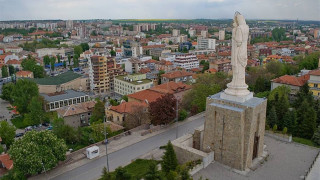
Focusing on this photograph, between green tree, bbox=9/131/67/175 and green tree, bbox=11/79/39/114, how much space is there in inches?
591

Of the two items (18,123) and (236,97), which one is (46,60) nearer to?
(18,123)

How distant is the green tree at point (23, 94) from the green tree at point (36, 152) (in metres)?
15.0

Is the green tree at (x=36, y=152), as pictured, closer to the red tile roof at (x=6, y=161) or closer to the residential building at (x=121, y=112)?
the red tile roof at (x=6, y=161)

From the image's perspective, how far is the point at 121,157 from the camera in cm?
1700

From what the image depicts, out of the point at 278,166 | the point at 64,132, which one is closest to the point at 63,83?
the point at 64,132

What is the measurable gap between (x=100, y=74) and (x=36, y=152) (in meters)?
25.3

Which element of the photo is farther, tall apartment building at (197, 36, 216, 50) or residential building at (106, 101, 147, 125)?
tall apartment building at (197, 36, 216, 50)

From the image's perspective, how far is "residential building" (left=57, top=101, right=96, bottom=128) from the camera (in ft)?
81.3

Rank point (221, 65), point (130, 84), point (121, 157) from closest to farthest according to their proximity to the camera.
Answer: point (121, 157) → point (130, 84) → point (221, 65)

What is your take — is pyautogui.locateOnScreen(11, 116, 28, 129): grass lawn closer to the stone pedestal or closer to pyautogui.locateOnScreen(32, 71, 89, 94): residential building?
pyautogui.locateOnScreen(32, 71, 89, 94): residential building

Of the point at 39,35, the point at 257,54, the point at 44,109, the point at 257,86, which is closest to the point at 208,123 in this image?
the point at 257,86

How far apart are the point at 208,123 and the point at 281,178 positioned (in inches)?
147

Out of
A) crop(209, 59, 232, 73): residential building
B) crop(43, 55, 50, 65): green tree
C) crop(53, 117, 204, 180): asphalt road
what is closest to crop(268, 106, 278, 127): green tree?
crop(53, 117, 204, 180): asphalt road

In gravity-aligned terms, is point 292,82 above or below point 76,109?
above
